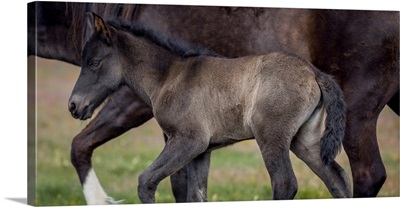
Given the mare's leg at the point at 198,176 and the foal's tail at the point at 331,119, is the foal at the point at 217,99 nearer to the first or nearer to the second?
the foal's tail at the point at 331,119

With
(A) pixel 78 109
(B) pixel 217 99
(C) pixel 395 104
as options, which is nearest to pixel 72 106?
(A) pixel 78 109

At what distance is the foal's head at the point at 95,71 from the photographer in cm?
884

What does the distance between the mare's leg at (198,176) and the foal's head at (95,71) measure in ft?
3.07

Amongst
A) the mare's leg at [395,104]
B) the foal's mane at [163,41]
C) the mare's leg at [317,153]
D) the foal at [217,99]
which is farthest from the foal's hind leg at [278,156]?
the mare's leg at [395,104]

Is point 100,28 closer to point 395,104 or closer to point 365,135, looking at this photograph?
point 365,135

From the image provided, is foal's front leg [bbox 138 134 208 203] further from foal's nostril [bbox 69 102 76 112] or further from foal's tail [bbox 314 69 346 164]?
foal's tail [bbox 314 69 346 164]

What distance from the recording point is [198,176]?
354 inches

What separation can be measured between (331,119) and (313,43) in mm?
1519

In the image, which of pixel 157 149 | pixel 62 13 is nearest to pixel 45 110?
pixel 62 13

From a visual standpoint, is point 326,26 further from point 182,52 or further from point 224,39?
point 182,52

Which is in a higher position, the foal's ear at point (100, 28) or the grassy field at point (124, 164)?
the foal's ear at point (100, 28)

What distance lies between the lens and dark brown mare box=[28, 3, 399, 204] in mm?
9664

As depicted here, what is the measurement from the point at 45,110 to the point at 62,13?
95 cm

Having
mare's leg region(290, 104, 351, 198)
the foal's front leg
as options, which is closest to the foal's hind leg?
mare's leg region(290, 104, 351, 198)
